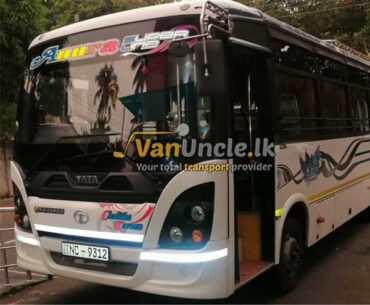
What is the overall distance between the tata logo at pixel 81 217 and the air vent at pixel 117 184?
30 cm

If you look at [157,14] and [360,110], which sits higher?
[157,14]

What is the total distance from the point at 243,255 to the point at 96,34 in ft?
8.25

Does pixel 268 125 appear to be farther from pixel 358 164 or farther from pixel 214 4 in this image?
pixel 358 164

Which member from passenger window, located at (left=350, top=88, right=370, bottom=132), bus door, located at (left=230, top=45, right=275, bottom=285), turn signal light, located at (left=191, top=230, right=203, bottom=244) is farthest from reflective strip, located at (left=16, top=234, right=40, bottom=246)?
passenger window, located at (left=350, top=88, right=370, bottom=132)

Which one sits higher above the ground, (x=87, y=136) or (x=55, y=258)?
(x=87, y=136)

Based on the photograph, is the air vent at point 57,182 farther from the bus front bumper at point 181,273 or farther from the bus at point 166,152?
the bus front bumper at point 181,273

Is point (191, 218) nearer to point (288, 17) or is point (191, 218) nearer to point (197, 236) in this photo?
point (197, 236)

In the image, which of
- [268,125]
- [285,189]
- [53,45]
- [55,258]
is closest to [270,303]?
[285,189]

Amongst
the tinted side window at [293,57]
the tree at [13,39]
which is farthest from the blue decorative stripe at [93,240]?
the tree at [13,39]

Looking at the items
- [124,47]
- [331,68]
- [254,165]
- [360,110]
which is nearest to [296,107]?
[254,165]

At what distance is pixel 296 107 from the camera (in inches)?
217

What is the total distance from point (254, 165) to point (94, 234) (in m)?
1.66

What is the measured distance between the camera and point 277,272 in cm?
507

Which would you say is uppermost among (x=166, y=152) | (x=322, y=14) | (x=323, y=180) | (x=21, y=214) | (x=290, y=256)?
(x=322, y=14)
